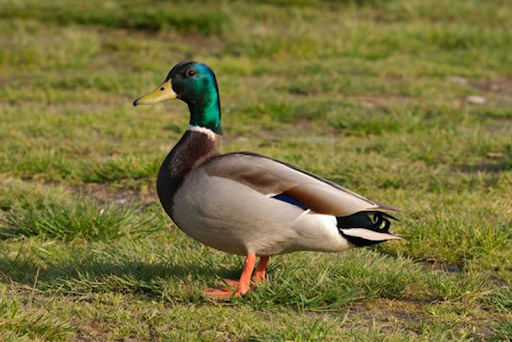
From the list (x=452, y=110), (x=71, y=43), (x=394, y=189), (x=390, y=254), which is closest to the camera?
(x=390, y=254)

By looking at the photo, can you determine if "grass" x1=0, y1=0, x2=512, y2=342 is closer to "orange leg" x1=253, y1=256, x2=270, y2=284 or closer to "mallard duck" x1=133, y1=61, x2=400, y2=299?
"orange leg" x1=253, y1=256, x2=270, y2=284

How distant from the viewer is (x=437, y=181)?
655 cm

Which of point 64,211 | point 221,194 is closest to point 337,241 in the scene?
point 221,194

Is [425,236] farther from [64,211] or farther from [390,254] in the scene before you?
[64,211]

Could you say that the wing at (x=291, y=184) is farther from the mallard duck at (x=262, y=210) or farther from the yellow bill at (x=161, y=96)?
the yellow bill at (x=161, y=96)

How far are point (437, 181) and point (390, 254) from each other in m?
1.54

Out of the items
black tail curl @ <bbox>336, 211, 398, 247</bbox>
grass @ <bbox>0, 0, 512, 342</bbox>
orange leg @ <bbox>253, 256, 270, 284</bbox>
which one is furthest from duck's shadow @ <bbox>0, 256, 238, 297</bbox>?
black tail curl @ <bbox>336, 211, 398, 247</bbox>

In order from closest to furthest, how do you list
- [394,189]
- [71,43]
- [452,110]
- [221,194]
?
[221,194]
[394,189]
[452,110]
[71,43]

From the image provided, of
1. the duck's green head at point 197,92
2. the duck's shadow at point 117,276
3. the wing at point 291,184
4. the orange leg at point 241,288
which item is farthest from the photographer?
the duck's green head at point 197,92


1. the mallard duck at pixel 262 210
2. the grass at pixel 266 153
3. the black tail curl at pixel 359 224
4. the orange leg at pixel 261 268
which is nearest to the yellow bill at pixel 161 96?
the mallard duck at pixel 262 210

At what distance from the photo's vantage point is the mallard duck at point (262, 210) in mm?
4082

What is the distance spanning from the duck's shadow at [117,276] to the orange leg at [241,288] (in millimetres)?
94

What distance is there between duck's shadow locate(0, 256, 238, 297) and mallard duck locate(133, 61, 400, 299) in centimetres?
22

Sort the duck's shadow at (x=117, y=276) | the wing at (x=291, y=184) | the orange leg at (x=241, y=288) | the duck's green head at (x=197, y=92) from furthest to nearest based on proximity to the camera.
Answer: the duck's green head at (x=197, y=92), the duck's shadow at (x=117, y=276), the orange leg at (x=241, y=288), the wing at (x=291, y=184)
